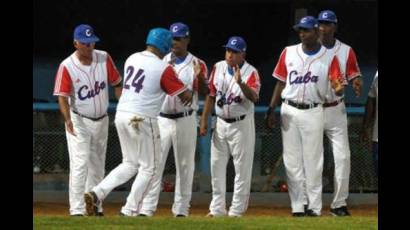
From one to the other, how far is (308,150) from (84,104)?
6.80 feet

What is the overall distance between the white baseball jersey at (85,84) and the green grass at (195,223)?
1.48 meters

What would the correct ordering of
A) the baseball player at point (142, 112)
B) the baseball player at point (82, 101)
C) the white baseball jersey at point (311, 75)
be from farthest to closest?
the white baseball jersey at point (311, 75) < the baseball player at point (82, 101) < the baseball player at point (142, 112)

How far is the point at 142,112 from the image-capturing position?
10477 millimetres

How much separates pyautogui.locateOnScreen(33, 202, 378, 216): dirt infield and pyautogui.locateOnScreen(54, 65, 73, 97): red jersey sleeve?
2.47 meters

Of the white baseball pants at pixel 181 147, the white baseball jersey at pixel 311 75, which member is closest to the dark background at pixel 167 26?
the white baseball pants at pixel 181 147

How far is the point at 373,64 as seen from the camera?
Answer: 15977mm

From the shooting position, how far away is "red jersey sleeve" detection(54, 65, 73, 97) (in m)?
10.8

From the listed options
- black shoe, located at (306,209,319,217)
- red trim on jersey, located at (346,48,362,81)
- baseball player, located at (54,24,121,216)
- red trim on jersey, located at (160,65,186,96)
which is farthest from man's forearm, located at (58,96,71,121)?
red trim on jersey, located at (346,48,362,81)

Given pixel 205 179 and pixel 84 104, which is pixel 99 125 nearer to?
pixel 84 104

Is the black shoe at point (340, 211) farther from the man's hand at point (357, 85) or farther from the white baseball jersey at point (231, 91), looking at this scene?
the white baseball jersey at point (231, 91)

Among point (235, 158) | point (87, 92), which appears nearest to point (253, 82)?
point (235, 158)

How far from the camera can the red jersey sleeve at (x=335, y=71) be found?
36.3 ft

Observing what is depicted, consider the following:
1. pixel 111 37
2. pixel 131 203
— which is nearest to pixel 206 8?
pixel 111 37

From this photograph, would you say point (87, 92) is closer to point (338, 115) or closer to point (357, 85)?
point (338, 115)
